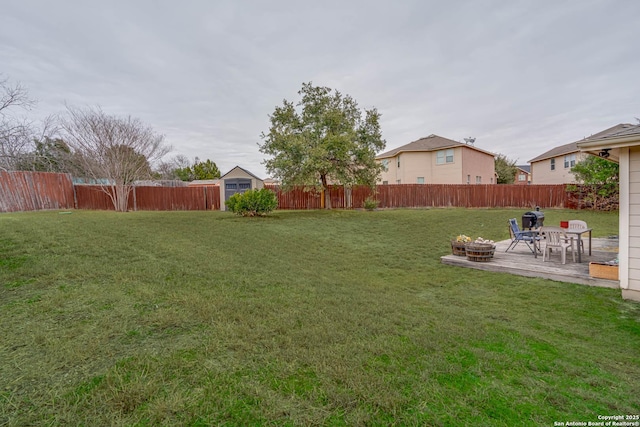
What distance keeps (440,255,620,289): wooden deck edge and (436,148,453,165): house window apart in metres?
18.4

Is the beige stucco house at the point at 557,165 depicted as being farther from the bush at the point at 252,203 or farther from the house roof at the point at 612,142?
the bush at the point at 252,203

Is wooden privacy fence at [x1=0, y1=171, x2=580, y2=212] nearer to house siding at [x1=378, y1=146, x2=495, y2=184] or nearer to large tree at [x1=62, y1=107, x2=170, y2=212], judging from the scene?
large tree at [x1=62, y1=107, x2=170, y2=212]

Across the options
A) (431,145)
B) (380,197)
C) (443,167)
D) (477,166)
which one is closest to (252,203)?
(380,197)

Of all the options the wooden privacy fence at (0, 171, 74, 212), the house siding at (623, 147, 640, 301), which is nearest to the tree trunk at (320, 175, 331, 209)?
the house siding at (623, 147, 640, 301)

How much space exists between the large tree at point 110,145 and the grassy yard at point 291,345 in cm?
1230

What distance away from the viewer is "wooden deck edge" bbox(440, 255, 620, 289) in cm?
469

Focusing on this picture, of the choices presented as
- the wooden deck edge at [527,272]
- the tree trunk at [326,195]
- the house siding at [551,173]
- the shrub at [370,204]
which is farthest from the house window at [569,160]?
the wooden deck edge at [527,272]

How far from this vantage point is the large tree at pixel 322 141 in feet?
48.5

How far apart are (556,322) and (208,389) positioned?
157 inches

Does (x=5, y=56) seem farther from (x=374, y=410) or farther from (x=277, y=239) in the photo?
→ (x=374, y=410)

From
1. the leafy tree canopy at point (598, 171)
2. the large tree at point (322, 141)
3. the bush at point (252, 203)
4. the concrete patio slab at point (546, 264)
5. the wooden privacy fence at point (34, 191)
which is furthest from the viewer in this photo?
the leafy tree canopy at point (598, 171)

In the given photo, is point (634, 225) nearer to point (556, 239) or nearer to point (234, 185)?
point (556, 239)

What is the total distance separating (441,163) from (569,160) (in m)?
10.0

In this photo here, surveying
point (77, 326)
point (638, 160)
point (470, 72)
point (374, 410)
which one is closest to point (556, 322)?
point (638, 160)
